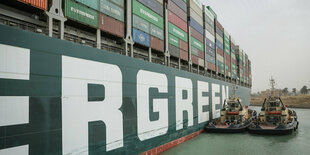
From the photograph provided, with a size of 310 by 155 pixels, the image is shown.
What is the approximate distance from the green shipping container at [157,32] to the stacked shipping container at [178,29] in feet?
4.76

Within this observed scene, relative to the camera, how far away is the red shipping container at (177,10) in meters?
20.2

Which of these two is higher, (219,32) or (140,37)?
(219,32)

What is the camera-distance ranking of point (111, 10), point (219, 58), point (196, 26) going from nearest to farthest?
point (111, 10)
point (196, 26)
point (219, 58)

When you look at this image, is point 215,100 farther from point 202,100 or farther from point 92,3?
point 92,3

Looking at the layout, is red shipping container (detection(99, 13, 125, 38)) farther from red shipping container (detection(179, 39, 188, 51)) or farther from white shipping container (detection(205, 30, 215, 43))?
white shipping container (detection(205, 30, 215, 43))

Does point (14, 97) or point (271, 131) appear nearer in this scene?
point (14, 97)

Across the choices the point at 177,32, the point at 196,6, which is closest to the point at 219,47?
the point at 196,6

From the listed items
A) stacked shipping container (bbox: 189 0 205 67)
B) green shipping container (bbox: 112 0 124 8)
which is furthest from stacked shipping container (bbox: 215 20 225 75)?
green shipping container (bbox: 112 0 124 8)

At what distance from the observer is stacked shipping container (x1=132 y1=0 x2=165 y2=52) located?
592 inches

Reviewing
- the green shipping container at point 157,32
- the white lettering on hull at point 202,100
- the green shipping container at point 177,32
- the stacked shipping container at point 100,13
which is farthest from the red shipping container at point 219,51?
the stacked shipping container at point 100,13

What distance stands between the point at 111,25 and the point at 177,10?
1046 centimetres

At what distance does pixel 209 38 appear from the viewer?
30.0 metres

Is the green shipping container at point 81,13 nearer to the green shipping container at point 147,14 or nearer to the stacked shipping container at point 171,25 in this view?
the stacked shipping container at point 171,25

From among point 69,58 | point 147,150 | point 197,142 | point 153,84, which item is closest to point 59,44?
point 69,58
